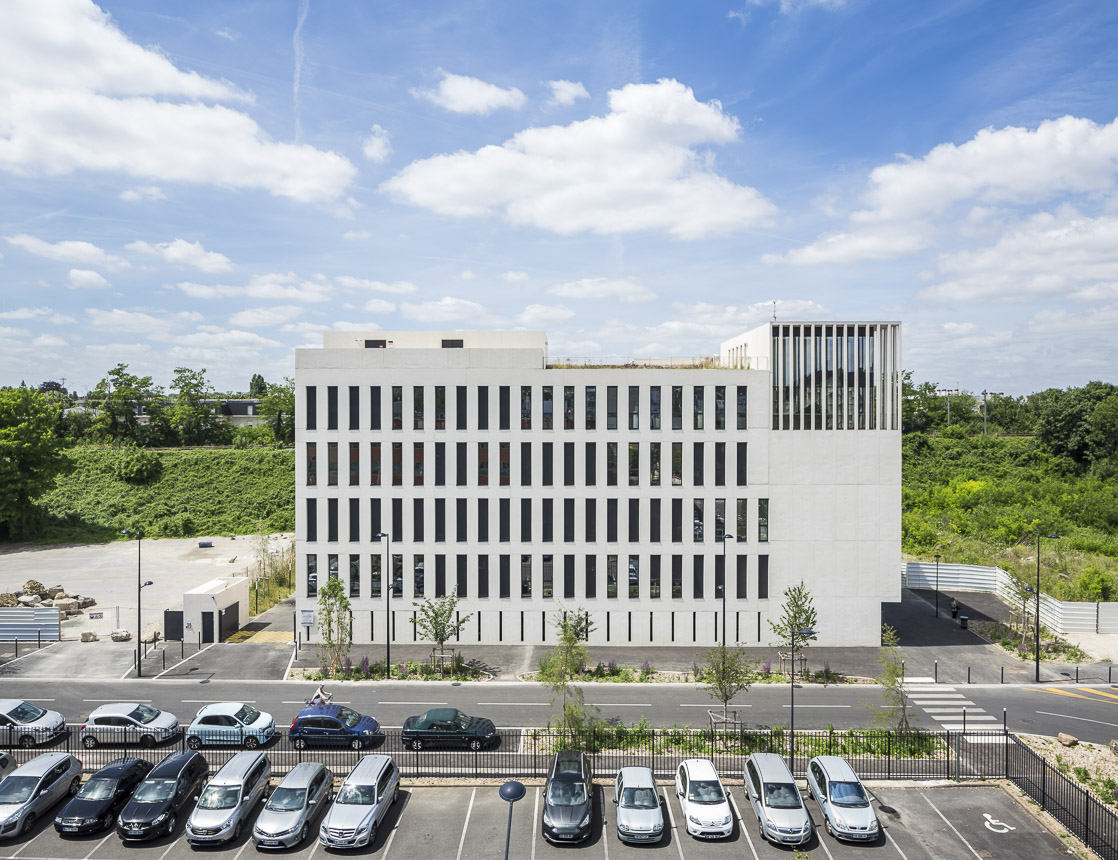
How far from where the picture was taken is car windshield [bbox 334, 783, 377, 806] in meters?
21.9

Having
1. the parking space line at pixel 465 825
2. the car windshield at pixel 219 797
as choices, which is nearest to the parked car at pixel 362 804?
the parking space line at pixel 465 825

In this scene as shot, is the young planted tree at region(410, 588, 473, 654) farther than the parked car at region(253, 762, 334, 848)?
Yes

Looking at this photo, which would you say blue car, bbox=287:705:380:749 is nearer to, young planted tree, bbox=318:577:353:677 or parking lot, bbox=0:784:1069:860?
parking lot, bbox=0:784:1069:860

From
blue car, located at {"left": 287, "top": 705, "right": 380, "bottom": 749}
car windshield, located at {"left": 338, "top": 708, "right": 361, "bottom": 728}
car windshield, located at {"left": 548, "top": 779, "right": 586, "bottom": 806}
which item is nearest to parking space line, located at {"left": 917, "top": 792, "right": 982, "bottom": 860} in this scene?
car windshield, located at {"left": 548, "top": 779, "right": 586, "bottom": 806}

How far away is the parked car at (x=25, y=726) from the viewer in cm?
2775

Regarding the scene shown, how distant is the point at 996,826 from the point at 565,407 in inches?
1118

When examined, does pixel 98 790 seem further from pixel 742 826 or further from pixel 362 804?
pixel 742 826

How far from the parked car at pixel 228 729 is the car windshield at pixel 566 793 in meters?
13.1

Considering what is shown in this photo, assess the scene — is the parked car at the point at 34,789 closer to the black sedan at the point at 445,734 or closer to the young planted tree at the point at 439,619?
the black sedan at the point at 445,734

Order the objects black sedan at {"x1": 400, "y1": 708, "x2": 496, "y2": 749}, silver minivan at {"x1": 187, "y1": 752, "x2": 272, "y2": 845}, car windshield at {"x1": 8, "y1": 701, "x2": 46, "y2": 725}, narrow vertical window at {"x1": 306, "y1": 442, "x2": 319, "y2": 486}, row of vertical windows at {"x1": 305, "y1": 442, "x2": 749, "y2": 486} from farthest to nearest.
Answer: narrow vertical window at {"x1": 306, "y1": 442, "x2": 319, "y2": 486}, row of vertical windows at {"x1": 305, "y1": 442, "x2": 749, "y2": 486}, car windshield at {"x1": 8, "y1": 701, "x2": 46, "y2": 725}, black sedan at {"x1": 400, "y1": 708, "x2": 496, "y2": 749}, silver minivan at {"x1": 187, "y1": 752, "x2": 272, "y2": 845}

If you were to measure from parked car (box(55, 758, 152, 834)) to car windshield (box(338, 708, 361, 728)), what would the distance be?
689 cm

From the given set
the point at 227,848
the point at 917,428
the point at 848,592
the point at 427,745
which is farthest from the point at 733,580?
the point at 917,428

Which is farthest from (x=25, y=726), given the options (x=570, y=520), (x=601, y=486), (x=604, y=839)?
(x=601, y=486)

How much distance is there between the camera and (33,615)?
42500 mm
